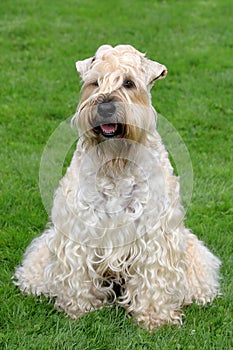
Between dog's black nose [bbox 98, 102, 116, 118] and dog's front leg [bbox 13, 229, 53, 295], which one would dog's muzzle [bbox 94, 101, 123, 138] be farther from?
dog's front leg [bbox 13, 229, 53, 295]

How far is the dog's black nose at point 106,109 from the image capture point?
3.56 meters

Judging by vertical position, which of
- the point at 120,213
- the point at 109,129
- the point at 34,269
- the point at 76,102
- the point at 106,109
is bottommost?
the point at 76,102

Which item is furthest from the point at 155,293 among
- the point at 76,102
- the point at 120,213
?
the point at 76,102

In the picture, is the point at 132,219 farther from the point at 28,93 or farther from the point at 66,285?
the point at 28,93

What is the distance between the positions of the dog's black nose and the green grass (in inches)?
55.7

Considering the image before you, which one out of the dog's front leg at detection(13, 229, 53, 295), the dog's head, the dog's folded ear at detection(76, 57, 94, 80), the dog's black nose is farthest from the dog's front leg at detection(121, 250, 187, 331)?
the dog's folded ear at detection(76, 57, 94, 80)

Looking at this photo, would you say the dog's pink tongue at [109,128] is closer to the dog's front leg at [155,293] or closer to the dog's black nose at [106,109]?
the dog's black nose at [106,109]

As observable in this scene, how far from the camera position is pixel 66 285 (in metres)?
4.29

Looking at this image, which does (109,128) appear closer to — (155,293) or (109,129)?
(109,129)

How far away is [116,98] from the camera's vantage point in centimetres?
361

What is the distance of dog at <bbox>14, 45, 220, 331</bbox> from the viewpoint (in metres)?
3.69

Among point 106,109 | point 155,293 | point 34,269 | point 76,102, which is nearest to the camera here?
point 106,109

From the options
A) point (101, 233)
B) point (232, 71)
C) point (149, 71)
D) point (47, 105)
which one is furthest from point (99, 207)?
point (232, 71)

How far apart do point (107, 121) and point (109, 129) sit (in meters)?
0.08
